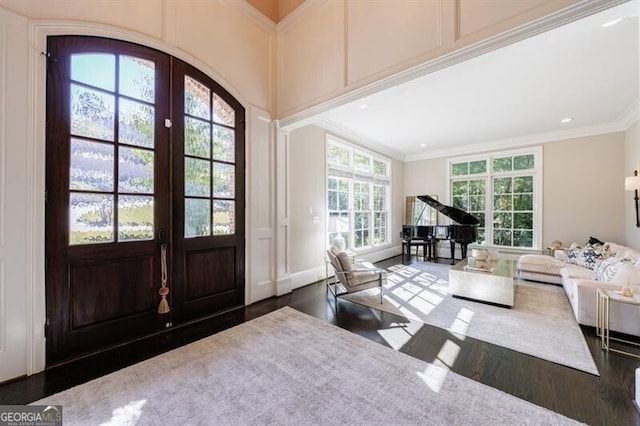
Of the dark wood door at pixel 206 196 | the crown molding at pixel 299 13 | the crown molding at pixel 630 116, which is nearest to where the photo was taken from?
the dark wood door at pixel 206 196

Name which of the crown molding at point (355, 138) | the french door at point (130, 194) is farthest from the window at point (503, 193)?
the french door at point (130, 194)

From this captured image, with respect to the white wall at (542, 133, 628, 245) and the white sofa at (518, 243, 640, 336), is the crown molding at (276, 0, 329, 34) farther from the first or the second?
the white wall at (542, 133, 628, 245)

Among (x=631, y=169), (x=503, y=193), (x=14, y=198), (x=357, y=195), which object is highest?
(x=631, y=169)

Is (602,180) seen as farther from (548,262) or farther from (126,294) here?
(126,294)

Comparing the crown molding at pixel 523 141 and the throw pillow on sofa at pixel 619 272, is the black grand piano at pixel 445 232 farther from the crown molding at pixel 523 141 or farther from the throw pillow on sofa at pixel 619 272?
the throw pillow on sofa at pixel 619 272

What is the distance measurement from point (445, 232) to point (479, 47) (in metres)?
5.27

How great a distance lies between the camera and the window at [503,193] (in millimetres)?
6352

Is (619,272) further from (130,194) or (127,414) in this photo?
(130,194)

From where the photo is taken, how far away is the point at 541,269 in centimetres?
466

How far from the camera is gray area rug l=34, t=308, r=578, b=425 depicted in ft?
5.34

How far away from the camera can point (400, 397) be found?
5.89 feet

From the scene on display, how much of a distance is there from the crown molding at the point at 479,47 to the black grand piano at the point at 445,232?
14.9 ft

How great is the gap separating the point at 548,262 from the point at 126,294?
6.54 m

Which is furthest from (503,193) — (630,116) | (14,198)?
(14,198)
